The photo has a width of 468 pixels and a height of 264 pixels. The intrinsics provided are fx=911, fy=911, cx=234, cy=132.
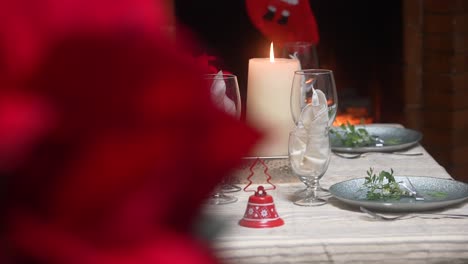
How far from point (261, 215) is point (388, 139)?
2.64ft

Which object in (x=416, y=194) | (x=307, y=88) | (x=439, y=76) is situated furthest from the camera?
(x=439, y=76)

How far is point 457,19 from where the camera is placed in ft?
10.2

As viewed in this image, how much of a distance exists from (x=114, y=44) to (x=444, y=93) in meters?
3.12

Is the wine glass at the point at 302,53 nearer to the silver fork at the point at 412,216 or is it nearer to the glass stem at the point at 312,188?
the glass stem at the point at 312,188

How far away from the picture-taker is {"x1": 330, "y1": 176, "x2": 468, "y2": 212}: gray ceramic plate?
124 centimetres

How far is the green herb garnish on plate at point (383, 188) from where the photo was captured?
51.9 inches

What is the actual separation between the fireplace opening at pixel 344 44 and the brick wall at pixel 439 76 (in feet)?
0.47

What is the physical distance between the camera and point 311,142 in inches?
53.4

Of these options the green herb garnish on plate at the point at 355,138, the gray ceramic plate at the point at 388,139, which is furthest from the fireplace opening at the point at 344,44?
the green herb garnish on plate at the point at 355,138

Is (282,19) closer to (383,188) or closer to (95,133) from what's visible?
(383,188)

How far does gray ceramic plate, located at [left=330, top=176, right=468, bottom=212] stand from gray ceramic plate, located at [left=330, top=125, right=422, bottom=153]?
318 mm

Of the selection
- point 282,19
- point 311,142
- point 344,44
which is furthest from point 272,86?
point 344,44

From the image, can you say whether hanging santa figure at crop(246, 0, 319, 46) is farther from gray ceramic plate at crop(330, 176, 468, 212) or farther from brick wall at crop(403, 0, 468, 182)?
gray ceramic plate at crop(330, 176, 468, 212)

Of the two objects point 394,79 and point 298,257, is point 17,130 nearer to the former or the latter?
point 298,257
